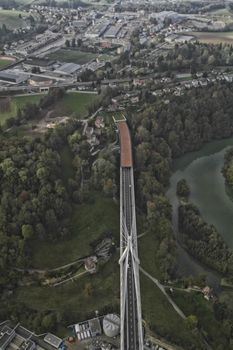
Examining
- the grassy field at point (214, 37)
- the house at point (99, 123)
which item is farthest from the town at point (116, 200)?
the grassy field at point (214, 37)

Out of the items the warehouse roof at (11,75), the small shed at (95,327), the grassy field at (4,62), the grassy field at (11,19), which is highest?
the grassy field at (11,19)

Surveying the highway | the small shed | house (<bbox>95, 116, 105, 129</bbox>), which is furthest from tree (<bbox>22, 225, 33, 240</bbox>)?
house (<bbox>95, 116, 105, 129</bbox>)

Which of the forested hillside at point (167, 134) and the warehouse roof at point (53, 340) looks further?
the forested hillside at point (167, 134)

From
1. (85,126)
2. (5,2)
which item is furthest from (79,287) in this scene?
(5,2)

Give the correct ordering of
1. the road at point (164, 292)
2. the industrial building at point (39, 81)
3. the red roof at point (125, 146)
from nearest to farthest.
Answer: the road at point (164, 292) < the red roof at point (125, 146) < the industrial building at point (39, 81)

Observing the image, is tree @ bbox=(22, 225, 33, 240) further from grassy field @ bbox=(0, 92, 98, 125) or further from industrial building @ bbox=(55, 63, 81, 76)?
industrial building @ bbox=(55, 63, 81, 76)

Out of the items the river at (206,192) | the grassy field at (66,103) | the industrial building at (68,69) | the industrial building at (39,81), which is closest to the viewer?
the river at (206,192)

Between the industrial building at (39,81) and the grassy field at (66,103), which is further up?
the industrial building at (39,81)

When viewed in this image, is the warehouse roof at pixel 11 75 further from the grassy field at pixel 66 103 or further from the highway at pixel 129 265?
the highway at pixel 129 265
